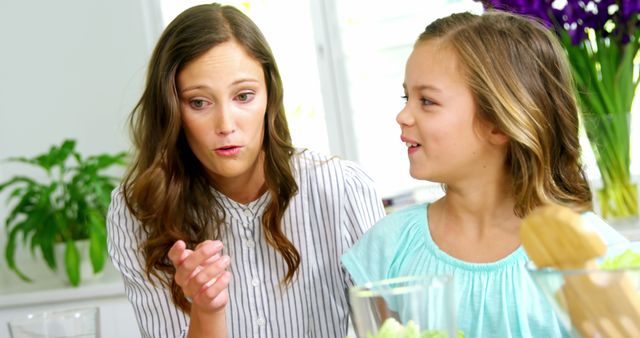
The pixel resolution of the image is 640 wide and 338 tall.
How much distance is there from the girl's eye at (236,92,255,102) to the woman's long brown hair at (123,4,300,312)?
0.31ft

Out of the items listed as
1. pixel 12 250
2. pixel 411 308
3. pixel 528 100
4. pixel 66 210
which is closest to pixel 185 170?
pixel 528 100

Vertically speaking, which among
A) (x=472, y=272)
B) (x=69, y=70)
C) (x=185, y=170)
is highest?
(x=69, y=70)

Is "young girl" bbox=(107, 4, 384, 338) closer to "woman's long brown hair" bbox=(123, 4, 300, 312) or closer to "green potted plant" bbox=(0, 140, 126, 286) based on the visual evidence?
"woman's long brown hair" bbox=(123, 4, 300, 312)

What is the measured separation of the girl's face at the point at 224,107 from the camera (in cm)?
174

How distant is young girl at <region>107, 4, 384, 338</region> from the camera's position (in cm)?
182

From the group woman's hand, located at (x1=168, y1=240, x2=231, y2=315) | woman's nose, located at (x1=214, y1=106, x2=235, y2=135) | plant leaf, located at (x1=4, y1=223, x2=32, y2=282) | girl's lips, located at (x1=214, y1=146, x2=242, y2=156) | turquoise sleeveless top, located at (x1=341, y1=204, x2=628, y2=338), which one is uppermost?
woman's nose, located at (x1=214, y1=106, x2=235, y2=135)

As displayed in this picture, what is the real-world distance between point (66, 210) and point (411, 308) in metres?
3.01

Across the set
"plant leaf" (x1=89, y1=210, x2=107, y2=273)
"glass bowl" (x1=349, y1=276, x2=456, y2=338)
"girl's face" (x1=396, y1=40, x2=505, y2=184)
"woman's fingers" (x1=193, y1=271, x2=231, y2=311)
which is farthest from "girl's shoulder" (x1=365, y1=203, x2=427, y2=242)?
"plant leaf" (x1=89, y1=210, x2=107, y2=273)

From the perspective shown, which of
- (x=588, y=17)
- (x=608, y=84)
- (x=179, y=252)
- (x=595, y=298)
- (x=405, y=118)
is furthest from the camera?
(x=608, y=84)

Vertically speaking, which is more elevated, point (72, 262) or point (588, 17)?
point (588, 17)

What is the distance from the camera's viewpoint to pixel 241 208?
1927 millimetres

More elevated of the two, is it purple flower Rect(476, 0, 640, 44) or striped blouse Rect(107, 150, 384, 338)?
purple flower Rect(476, 0, 640, 44)

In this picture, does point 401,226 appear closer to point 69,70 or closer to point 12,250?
point 12,250

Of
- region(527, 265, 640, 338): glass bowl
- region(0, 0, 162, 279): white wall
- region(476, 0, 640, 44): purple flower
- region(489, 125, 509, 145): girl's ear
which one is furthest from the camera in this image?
region(0, 0, 162, 279): white wall
